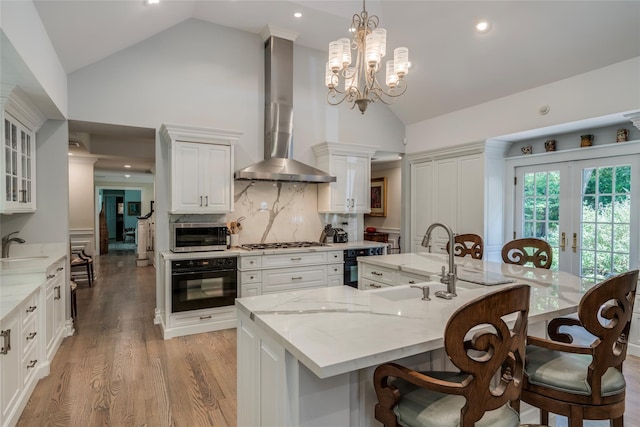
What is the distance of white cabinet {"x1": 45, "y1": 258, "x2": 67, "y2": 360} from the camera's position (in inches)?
124

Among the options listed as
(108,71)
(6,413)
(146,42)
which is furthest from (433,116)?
(6,413)

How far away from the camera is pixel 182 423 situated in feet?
7.70

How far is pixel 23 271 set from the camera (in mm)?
2840

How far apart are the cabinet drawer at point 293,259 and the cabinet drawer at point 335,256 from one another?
0.07 metres

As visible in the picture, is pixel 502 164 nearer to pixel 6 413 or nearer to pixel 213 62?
pixel 213 62

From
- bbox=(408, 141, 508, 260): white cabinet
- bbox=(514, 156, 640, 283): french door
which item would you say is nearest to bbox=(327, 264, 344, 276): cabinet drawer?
bbox=(408, 141, 508, 260): white cabinet

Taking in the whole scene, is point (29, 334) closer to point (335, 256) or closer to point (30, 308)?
point (30, 308)

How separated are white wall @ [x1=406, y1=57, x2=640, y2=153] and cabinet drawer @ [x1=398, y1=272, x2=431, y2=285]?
2674 millimetres

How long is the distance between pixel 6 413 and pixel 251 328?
1.78 meters

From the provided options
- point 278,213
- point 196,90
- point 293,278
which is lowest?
point 293,278

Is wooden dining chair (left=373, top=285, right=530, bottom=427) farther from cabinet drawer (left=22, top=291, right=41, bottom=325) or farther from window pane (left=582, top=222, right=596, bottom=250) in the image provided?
window pane (left=582, top=222, right=596, bottom=250)

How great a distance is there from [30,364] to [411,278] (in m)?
2.99

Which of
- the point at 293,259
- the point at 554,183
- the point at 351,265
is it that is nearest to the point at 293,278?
the point at 293,259

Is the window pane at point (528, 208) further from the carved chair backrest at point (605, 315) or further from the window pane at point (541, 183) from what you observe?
the carved chair backrest at point (605, 315)
